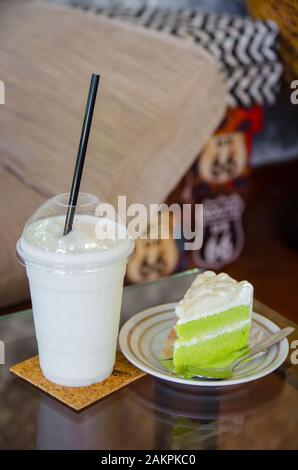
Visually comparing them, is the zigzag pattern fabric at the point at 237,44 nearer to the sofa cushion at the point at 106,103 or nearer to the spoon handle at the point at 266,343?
the sofa cushion at the point at 106,103

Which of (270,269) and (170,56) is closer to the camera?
(170,56)

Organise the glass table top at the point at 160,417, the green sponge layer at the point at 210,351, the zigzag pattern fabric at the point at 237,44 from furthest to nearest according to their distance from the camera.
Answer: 1. the zigzag pattern fabric at the point at 237,44
2. the green sponge layer at the point at 210,351
3. the glass table top at the point at 160,417

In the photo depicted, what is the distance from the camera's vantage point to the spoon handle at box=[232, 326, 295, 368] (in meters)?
0.91

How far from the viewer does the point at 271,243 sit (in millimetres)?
2275

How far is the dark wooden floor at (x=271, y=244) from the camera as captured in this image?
1899mm

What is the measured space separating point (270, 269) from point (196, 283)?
46.8 inches

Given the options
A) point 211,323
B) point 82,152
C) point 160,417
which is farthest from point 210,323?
point 82,152

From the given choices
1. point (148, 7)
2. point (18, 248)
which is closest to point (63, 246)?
point (18, 248)

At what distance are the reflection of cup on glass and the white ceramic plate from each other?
48 mm

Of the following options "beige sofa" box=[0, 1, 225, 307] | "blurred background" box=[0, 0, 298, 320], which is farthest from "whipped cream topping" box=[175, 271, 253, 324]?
"beige sofa" box=[0, 1, 225, 307]

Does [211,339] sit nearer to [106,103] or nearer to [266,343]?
[266,343]

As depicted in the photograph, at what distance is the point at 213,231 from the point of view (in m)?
2.15

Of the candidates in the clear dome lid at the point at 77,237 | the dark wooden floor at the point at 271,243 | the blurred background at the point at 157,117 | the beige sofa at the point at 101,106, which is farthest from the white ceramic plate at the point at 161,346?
the dark wooden floor at the point at 271,243

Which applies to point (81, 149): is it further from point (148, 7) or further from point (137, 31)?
point (148, 7)
